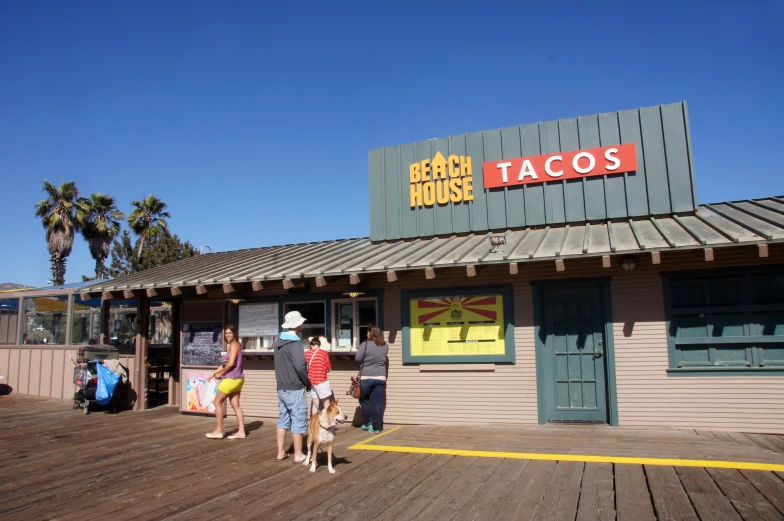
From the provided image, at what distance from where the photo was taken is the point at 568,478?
5.81 meters

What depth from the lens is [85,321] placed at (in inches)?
546

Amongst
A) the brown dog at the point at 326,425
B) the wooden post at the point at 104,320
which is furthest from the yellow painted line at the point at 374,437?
the wooden post at the point at 104,320

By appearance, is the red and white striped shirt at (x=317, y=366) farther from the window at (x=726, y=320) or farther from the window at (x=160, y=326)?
the window at (x=160, y=326)

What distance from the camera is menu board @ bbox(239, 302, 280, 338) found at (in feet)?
35.0

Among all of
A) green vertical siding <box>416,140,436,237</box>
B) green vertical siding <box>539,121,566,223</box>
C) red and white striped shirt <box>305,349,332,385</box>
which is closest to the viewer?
red and white striped shirt <box>305,349,332,385</box>

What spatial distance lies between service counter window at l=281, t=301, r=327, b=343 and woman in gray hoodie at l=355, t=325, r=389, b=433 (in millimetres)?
1558

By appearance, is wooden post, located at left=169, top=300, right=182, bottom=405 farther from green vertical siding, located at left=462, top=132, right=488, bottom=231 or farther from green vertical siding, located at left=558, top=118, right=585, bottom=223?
green vertical siding, located at left=558, top=118, right=585, bottom=223

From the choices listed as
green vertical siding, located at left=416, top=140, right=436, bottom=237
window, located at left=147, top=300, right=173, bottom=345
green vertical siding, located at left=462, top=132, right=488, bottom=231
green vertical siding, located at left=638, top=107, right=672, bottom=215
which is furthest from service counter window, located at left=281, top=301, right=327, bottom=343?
window, located at left=147, top=300, right=173, bottom=345

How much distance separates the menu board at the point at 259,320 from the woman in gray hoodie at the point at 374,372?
2.48 metres

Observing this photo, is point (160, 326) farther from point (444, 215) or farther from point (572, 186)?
point (572, 186)

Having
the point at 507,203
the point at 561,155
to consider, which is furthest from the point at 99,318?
the point at 561,155

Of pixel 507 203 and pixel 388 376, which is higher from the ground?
pixel 507 203

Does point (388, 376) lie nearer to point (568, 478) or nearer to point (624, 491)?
point (568, 478)

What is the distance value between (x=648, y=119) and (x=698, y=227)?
228 centimetres
